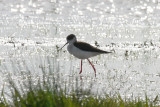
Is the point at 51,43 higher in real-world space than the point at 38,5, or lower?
lower

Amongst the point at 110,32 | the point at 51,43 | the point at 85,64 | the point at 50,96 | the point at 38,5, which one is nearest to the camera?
the point at 50,96

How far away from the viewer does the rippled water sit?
10820 millimetres

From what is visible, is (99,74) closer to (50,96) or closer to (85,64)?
(85,64)

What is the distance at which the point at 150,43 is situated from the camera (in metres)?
15.9

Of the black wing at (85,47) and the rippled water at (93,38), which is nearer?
the rippled water at (93,38)

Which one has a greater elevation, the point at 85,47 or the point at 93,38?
the point at 93,38

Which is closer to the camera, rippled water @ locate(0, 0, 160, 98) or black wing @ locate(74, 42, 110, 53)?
rippled water @ locate(0, 0, 160, 98)

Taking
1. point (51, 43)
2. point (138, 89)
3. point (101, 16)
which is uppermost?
point (101, 16)

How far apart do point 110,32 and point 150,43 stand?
2.69 m

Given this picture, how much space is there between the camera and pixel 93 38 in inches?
660

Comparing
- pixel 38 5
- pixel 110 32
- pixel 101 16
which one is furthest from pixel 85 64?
pixel 38 5

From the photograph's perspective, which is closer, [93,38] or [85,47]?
[85,47]

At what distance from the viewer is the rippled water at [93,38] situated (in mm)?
10820

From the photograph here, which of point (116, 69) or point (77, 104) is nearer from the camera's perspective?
point (77, 104)
